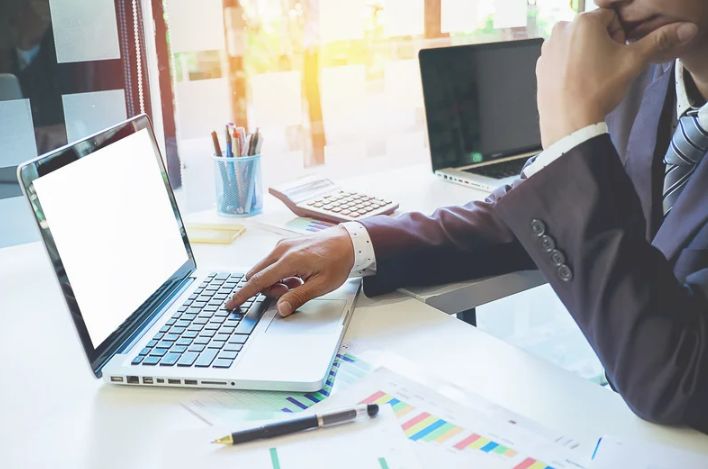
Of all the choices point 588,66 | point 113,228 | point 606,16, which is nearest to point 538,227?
point 588,66

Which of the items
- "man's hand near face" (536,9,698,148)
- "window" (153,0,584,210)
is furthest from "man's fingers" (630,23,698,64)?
Result: "window" (153,0,584,210)

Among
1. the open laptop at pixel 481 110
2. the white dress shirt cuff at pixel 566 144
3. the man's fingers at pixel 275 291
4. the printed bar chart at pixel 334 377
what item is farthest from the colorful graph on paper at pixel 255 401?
the open laptop at pixel 481 110

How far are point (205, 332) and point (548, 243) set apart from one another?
0.45m

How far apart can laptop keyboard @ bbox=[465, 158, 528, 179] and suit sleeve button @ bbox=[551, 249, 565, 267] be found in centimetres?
96

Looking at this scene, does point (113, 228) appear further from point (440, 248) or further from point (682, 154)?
point (682, 154)

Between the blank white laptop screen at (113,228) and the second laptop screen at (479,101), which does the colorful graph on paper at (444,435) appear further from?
the second laptop screen at (479,101)

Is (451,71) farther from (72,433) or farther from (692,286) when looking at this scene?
(72,433)

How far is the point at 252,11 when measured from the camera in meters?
1.77

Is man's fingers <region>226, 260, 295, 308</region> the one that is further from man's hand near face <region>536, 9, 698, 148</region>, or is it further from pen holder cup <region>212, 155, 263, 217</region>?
pen holder cup <region>212, 155, 263, 217</region>

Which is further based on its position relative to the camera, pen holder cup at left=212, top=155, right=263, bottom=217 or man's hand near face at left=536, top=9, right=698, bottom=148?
pen holder cup at left=212, top=155, right=263, bottom=217

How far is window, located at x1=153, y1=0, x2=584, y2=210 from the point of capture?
5.72 ft

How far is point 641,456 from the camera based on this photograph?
74cm

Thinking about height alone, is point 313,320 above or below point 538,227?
below

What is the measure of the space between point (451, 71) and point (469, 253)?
795mm
